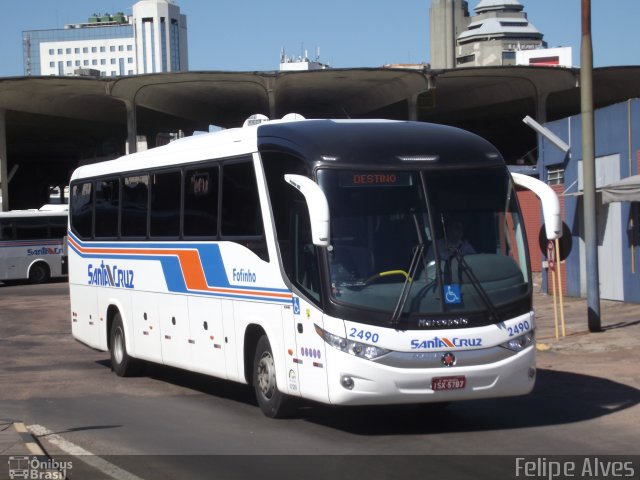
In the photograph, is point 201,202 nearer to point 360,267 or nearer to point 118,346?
point 360,267

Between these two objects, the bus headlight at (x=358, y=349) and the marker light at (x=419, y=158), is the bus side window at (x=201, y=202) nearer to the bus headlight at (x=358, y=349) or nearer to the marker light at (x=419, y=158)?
the marker light at (x=419, y=158)

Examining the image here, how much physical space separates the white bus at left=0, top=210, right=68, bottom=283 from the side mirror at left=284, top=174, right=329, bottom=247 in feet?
120

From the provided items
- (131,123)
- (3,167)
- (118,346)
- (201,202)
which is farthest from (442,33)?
(201,202)

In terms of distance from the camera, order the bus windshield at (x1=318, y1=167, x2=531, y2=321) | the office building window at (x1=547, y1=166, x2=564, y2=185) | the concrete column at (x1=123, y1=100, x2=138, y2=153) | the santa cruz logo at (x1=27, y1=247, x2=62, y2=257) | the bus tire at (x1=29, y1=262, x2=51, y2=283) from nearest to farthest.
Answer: the bus windshield at (x1=318, y1=167, x2=531, y2=321) → the office building window at (x1=547, y1=166, x2=564, y2=185) → the santa cruz logo at (x1=27, y1=247, x2=62, y2=257) → the bus tire at (x1=29, y1=262, x2=51, y2=283) → the concrete column at (x1=123, y1=100, x2=138, y2=153)

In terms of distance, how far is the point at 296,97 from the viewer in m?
54.9

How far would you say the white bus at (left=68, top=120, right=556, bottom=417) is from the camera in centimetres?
972

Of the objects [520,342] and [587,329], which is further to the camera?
[587,329]

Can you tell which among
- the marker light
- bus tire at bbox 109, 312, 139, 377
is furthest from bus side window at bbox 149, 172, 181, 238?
the marker light

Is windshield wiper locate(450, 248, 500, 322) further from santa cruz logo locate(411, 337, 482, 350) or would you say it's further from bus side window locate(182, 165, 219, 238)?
bus side window locate(182, 165, 219, 238)

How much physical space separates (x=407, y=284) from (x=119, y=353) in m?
7.30

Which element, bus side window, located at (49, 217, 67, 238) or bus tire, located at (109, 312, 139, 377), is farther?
bus side window, located at (49, 217, 67, 238)

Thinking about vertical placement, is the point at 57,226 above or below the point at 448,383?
above

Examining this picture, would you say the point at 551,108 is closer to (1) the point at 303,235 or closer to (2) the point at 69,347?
(2) the point at 69,347

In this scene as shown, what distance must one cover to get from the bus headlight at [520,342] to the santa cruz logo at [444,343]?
38cm
